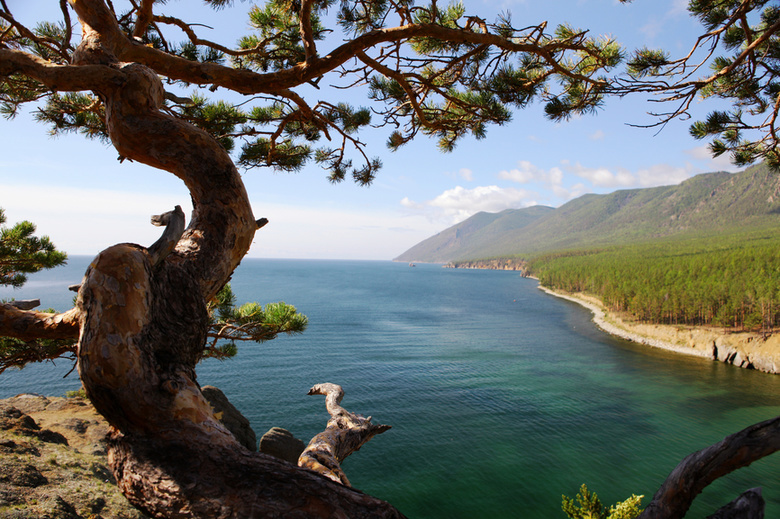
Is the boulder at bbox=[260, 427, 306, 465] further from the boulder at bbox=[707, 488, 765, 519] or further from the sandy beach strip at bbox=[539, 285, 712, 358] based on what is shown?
the sandy beach strip at bbox=[539, 285, 712, 358]

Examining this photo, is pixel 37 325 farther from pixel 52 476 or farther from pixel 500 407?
pixel 500 407

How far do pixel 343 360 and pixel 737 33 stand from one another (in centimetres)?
2764

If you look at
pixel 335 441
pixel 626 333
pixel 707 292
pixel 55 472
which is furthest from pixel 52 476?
pixel 707 292

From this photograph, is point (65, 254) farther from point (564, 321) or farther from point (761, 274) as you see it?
point (761, 274)

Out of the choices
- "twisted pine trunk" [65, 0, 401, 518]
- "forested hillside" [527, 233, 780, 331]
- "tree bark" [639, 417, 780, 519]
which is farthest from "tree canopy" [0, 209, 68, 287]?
"forested hillside" [527, 233, 780, 331]

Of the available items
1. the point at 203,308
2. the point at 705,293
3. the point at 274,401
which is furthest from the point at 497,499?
the point at 705,293

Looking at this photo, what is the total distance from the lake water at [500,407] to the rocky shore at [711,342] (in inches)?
66.3

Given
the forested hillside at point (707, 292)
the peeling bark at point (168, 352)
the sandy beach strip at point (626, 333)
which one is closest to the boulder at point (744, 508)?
the peeling bark at point (168, 352)

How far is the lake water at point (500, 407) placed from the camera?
14492 millimetres

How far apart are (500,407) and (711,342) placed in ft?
82.8

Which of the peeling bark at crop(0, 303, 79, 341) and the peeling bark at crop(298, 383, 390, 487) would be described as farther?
the peeling bark at crop(298, 383, 390, 487)

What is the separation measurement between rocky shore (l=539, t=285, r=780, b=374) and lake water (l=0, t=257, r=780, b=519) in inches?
66.3

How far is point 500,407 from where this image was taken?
71.6ft

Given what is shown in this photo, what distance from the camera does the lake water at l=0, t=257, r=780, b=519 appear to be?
14492 millimetres
